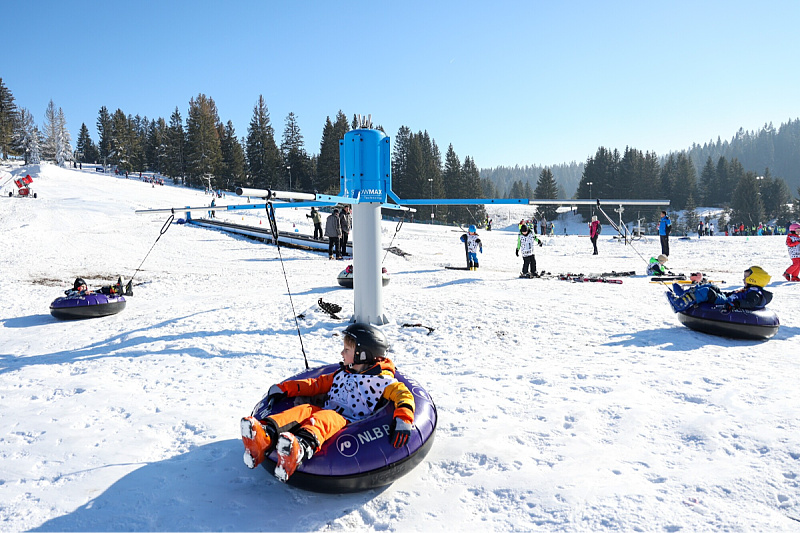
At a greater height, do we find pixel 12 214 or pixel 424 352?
pixel 12 214

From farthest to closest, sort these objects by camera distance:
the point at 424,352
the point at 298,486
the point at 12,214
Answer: the point at 12,214 < the point at 424,352 < the point at 298,486

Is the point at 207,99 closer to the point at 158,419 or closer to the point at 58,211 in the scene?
the point at 58,211

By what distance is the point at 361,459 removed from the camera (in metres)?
3.69

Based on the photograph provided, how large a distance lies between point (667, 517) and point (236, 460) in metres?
3.71

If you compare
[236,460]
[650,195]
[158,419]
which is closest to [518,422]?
[236,460]

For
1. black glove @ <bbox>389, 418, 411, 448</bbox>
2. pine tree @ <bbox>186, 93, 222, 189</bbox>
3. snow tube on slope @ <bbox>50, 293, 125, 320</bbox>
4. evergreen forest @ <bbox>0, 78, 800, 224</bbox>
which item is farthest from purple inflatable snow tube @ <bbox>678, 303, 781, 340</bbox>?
pine tree @ <bbox>186, 93, 222, 189</bbox>

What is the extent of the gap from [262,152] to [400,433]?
78.2 meters

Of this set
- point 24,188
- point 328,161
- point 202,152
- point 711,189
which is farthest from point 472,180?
point 24,188

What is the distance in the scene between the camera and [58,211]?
33812 mm

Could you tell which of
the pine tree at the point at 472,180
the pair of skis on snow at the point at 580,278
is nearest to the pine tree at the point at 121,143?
the pine tree at the point at 472,180

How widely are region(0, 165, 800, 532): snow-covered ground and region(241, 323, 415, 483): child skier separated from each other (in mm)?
523

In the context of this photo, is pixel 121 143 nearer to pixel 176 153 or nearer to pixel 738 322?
pixel 176 153

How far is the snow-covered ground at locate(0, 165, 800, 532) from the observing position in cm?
360

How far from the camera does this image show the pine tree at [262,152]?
75.1 metres
